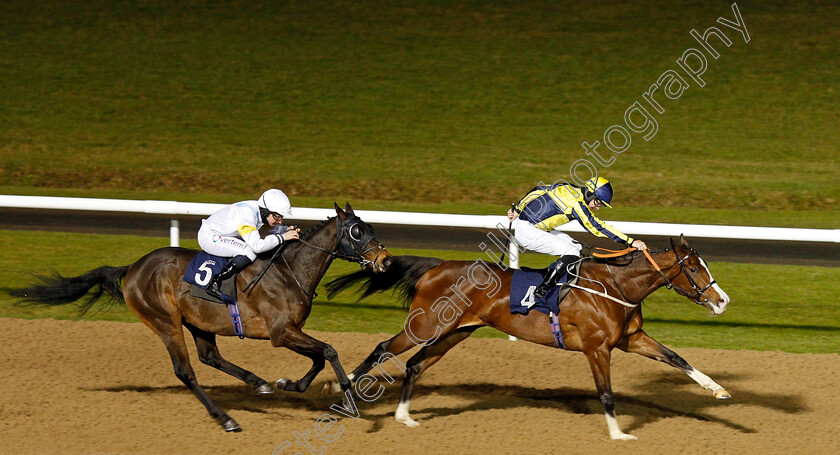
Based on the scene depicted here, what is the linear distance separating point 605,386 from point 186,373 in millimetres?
2662

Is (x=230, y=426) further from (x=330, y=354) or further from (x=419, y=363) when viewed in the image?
(x=419, y=363)

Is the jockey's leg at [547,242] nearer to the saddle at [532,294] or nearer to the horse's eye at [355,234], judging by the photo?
the saddle at [532,294]

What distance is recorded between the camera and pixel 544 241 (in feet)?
20.4

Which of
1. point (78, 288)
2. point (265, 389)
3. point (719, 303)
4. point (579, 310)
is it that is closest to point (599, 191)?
point (579, 310)

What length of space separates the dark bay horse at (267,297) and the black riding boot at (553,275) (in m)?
0.97

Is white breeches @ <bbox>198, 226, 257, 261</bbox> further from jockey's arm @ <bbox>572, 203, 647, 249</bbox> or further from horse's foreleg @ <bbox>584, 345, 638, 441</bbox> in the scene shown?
horse's foreleg @ <bbox>584, 345, 638, 441</bbox>

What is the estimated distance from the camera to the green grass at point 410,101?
16.6 metres

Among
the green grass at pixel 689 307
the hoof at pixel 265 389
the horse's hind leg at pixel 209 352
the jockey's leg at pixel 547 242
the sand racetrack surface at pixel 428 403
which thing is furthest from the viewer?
the green grass at pixel 689 307

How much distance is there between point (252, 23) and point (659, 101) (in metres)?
11.8

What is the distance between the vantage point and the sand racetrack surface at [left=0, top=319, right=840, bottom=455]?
5.61 m

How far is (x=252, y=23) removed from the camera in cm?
2630

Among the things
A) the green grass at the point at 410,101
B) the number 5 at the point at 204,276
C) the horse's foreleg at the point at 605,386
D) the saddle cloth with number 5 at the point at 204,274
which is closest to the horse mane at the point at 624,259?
the horse's foreleg at the point at 605,386

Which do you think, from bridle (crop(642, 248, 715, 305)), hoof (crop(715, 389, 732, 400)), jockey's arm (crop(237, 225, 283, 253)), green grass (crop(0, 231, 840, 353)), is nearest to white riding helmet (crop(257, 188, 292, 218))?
jockey's arm (crop(237, 225, 283, 253))

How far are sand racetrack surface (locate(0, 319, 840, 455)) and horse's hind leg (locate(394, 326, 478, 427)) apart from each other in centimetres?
11
